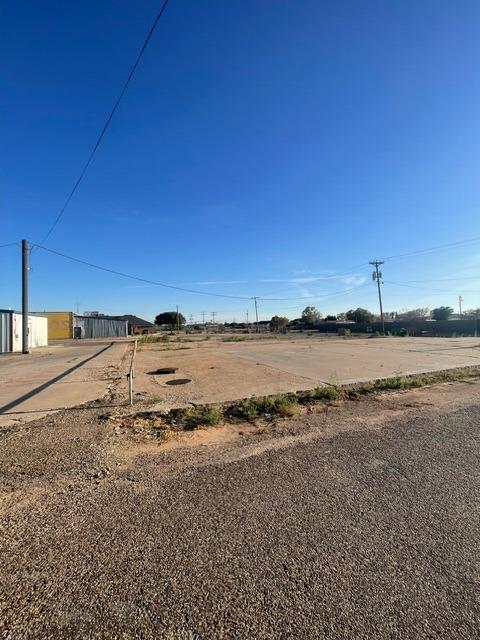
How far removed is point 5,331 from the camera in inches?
1039

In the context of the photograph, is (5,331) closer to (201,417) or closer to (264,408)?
(201,417)

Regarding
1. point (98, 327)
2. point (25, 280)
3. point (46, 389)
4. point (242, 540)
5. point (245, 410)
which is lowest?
point (242, 540)

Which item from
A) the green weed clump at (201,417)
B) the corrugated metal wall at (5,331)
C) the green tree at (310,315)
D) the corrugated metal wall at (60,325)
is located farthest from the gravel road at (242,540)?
the green tree at (310,315)

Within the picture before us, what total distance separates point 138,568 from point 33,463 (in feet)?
9.14

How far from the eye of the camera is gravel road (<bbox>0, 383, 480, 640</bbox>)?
6.70 ft

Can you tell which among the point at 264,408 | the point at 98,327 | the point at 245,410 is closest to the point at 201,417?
the point at 245,410

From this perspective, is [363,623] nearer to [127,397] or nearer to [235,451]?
[235,451]

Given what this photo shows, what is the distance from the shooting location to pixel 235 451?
4914mm

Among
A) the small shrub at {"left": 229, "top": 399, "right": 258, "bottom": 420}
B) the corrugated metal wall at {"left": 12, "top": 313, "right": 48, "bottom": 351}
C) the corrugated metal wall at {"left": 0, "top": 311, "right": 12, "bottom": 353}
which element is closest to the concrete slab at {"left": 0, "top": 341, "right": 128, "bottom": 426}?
the small shrub at {"left": 229, "top": 399, "right": 258, "bottom": 420}

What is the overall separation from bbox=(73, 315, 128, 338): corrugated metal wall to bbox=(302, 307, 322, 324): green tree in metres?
77.2

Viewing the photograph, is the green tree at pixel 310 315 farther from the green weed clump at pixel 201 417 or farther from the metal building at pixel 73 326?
the green weed clump at pixel 201 417

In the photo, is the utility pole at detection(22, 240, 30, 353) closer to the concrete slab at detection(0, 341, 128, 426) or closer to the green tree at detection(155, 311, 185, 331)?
the concrete slab at detection(0, 341, 128, 426)

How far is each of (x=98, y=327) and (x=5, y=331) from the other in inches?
1488

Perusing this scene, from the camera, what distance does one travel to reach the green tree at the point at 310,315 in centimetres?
13156
